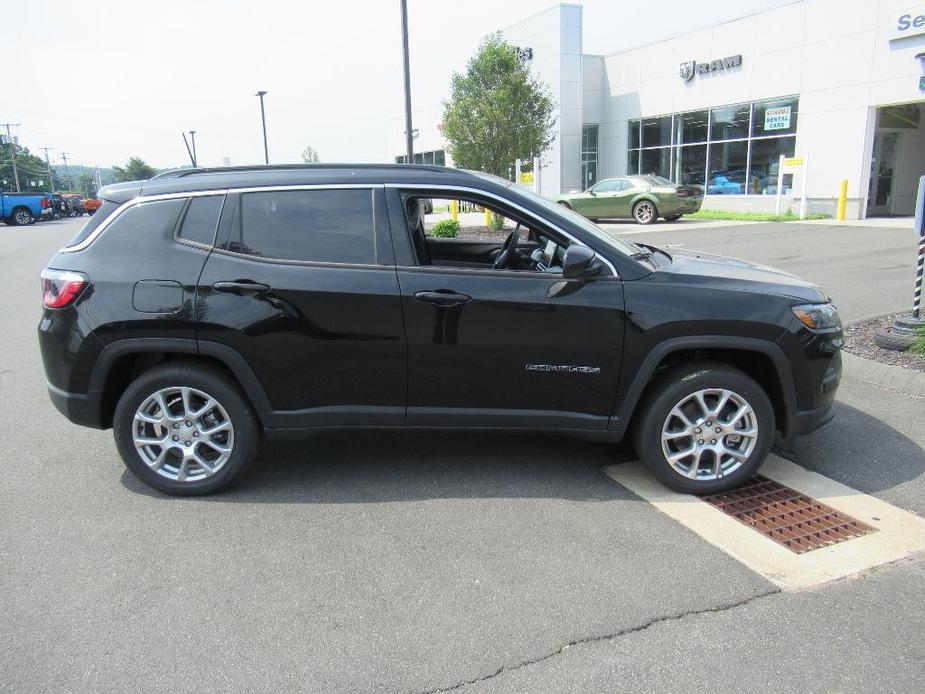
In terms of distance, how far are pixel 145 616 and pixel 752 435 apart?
3199 millimetres

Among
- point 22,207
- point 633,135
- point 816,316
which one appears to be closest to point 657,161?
point 633,135

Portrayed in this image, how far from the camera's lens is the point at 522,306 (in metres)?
3.78

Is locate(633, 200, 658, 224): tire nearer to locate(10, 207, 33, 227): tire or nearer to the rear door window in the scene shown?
the rear door window

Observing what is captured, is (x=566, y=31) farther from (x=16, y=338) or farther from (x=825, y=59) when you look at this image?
(x=16, y=338)

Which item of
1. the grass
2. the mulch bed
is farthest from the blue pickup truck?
the mulch bed

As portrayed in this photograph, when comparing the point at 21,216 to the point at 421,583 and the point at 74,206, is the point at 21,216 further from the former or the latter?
Result: the point at 421,583

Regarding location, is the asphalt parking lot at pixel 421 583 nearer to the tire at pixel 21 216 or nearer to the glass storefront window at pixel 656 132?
the glass storefront window at pixel 656 132

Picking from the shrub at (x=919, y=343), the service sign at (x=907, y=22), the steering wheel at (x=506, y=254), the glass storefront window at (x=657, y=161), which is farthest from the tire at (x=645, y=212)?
the steering wheel at (x=506, y=254)

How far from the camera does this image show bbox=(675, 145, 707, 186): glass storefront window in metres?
26.3

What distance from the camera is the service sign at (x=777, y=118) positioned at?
22750 mm

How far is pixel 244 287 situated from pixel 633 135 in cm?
2812

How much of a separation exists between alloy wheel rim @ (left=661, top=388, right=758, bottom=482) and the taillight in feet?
11.0

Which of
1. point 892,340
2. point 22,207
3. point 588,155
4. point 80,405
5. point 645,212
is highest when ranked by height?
point 588,155

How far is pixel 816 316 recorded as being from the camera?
3902mm
